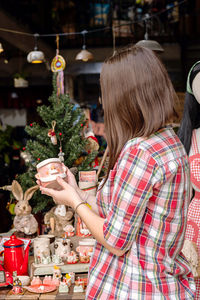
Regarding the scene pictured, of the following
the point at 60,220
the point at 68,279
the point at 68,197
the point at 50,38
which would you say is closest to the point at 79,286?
the point at 68,279

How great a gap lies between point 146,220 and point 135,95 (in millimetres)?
321

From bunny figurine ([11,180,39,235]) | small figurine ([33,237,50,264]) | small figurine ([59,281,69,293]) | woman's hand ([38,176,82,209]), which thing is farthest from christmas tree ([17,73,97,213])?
woman's hand ([38,176,82,209])

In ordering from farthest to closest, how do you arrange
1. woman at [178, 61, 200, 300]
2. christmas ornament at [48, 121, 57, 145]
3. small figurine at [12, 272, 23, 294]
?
christmas ornament at [48, 121, 57, 145] < woman at [178, 61, 200, 300] < small figurine at [12, 272, 23, 294]

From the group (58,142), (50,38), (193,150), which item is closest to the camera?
(193,150)

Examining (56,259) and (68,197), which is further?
(56,259)

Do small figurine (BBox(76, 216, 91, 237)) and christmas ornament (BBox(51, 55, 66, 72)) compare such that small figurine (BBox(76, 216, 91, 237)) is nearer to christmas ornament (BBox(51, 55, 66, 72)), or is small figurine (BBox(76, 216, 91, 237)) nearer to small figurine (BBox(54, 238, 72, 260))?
small figurine (BBox(54, 238, 72, 260))

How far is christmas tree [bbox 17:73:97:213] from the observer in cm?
228

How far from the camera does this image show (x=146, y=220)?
1010 mm

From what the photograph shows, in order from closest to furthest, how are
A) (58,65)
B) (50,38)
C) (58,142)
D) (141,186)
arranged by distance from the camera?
(141,186)
(58,142)
(58,65)
(50,38)

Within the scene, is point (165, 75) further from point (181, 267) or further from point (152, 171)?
point (181, 267)

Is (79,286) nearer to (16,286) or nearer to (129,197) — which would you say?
(16,286)

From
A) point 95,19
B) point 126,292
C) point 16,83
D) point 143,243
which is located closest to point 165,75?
point 143,243

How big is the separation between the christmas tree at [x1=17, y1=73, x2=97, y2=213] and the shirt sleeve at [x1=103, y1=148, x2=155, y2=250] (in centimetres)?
128

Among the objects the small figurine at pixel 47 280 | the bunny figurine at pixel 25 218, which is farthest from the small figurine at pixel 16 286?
the bunny figurine at pixel 25 218
